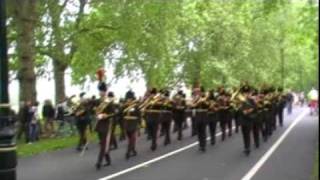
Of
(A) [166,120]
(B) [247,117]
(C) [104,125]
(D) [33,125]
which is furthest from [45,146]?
(C) [104,125]

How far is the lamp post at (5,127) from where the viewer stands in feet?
30.0

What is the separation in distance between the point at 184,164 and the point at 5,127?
31.9 ft

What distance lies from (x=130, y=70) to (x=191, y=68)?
386 inches

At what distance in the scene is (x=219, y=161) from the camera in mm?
19500

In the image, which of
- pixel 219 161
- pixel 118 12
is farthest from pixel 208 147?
pixel 118 12

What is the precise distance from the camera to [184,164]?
734 inches

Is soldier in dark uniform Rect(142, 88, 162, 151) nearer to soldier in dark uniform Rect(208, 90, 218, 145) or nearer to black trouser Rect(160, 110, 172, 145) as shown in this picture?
black trouser Rect(160, 110, 172, 145)

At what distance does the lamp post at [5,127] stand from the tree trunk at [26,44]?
21145mm

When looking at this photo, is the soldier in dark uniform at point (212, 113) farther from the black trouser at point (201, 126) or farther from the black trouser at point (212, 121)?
the black trouser at point (201, 126)

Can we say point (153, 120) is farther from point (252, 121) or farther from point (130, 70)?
point (130, 70)

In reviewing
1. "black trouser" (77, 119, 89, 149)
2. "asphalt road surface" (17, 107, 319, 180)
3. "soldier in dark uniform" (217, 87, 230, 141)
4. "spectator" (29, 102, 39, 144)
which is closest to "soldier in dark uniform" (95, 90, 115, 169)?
"asphalt road surface" (17, 107, 319, 180)

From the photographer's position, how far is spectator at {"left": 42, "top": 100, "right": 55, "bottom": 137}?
31250mm

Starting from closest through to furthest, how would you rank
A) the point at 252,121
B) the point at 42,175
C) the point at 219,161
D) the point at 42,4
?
the point at 42,175 → the point at 219,161 → the point at 252,121 → the point at 42,4

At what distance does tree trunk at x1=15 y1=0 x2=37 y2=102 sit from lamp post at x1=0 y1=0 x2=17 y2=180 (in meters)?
21.1
